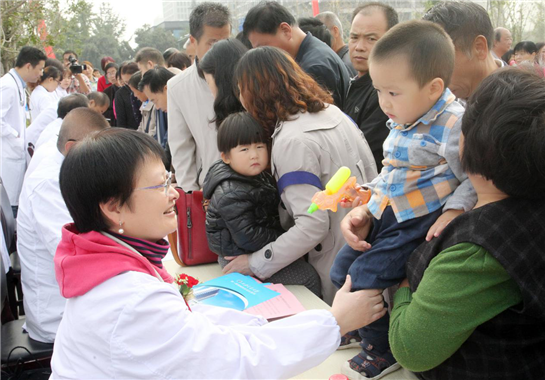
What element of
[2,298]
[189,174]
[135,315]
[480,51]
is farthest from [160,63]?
[135,315]

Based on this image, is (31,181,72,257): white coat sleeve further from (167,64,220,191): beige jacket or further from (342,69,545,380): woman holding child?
(342,69,545,380): woman holding child

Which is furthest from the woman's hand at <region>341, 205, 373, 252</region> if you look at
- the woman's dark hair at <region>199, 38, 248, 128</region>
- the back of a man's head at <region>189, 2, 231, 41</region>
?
the back of a man's head at <region>189, 2, 231, 41</region>

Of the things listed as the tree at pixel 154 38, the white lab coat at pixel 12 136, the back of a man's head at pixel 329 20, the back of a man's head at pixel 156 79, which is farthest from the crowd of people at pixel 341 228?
the tree at pixel 154 38

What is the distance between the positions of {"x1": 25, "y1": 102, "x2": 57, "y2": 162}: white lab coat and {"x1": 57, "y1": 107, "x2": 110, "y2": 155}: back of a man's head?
3.33 meters

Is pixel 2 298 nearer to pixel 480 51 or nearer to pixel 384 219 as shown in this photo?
pixel 384 219

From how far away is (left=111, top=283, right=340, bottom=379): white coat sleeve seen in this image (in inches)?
44.6

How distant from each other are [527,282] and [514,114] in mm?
346

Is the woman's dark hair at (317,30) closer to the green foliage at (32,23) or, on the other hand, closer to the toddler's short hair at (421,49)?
the toddler's short hair at (421,49)

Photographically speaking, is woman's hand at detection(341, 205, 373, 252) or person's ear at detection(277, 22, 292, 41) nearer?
woman's hand at detection(341, 205, 373, 252)

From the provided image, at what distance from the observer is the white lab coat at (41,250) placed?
2277 mm

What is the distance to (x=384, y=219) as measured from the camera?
1.51 metres

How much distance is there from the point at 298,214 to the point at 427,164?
0.76 meters

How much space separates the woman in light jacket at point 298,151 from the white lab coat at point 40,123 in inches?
172

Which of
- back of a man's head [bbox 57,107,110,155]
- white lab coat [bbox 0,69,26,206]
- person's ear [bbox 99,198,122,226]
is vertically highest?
person's ear [bbox 99,198,122,226]
